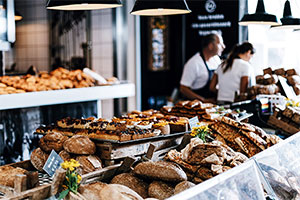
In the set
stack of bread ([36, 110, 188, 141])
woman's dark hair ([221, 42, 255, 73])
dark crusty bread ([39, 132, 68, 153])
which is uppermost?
woman's dark hair ([221, 42, 255, 73])

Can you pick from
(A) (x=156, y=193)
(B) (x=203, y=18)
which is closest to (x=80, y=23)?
(B) (x=203, y=18)

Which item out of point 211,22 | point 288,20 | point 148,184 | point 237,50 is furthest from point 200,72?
point 148,184

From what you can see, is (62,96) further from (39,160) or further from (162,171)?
(162,171)

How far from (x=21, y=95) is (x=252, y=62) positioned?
3.81m

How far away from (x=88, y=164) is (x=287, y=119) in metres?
2.23

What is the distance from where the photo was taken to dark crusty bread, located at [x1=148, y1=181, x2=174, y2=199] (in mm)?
1982

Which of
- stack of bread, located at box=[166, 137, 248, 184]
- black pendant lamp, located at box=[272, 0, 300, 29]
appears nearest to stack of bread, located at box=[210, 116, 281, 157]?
stack of bread, located at box=[166, 137, 248, 184]

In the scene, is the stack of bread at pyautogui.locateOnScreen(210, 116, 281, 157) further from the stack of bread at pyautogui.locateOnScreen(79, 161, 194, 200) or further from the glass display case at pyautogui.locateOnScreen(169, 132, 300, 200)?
the stack of bread at pyautogui.locateOnScreen(79, 161, 194, 200)

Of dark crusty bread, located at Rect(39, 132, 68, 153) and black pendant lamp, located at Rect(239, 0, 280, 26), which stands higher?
black pendant lamp, located at Rect(239, 0, 280, 26)

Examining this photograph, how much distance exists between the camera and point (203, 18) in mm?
7910

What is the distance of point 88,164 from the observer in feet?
7.65

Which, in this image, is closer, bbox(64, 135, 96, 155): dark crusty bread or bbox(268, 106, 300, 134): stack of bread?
bbox(64, 135, 96, 155): dark crusty bread

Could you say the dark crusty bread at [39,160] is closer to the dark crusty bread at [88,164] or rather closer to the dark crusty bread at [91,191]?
the dark crusty bread at [88,164]

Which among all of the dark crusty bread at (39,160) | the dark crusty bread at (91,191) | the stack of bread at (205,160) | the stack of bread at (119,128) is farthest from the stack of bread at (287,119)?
the dark crusty bread at (91,191)
